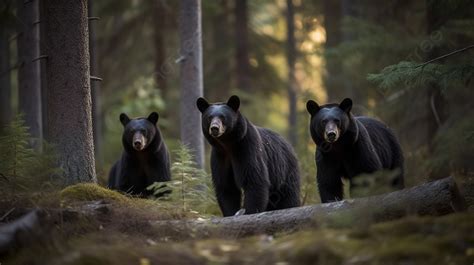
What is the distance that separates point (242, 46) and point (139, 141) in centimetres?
1166

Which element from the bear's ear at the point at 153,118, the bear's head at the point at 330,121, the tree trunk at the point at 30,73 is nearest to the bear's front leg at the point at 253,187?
the bear's head at the point at 330,121

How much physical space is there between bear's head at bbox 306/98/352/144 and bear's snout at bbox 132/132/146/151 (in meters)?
3.08

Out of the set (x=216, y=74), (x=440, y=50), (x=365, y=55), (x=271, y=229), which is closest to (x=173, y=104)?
(x=216, y=74)

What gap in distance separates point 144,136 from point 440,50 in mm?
6918

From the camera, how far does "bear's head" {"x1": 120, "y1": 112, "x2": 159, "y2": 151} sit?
995 cm

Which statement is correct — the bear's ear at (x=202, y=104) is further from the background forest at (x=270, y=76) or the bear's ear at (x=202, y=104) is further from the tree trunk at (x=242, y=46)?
the tree trunk at (x=242, y=46)

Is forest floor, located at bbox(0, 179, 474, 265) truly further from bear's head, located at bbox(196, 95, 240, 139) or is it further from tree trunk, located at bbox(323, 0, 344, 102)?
tree trunk, located at bbox(323, 0, 344, 102)

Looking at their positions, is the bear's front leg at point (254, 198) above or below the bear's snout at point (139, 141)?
below

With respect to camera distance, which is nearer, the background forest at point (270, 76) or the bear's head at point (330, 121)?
the bear's head at point (330, 121)

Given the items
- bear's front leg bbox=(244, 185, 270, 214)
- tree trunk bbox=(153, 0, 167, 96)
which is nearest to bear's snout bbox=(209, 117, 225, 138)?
bear's front leg bbox=(244, 185, 270, 214)

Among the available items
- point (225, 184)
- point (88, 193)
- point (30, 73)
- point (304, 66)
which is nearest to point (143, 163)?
point (225, 184)

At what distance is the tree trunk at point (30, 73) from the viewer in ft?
43.5

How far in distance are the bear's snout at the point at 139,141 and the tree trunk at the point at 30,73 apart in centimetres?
417

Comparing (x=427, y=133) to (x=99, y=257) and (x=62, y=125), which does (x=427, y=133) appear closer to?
(x=62, y=125)
